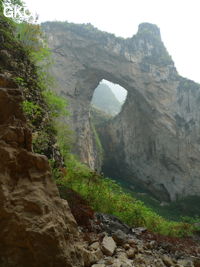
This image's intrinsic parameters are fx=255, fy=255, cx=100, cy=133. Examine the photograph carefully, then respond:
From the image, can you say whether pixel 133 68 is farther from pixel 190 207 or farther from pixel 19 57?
pixel 19 57

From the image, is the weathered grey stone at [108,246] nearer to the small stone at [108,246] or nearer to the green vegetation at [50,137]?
the small stone at [108,246]

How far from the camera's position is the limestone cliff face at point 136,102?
27.7m

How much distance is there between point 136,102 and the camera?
31281mm

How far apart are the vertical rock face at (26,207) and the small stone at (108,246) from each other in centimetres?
95

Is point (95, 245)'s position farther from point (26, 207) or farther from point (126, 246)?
point (26, 207)

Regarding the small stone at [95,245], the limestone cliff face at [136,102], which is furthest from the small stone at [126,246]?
the limestone cliff face at [136,102]

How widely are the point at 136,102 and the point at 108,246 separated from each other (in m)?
28.4

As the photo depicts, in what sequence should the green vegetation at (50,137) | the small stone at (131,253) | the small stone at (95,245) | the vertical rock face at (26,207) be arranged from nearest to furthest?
1. the vertical rock face at (26,207)
2. the small stone at (95,245)
3. the small stone at (131,253)
4. the green vegetation at (50,137)

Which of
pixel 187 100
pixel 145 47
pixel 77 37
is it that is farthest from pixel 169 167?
pixel 77 37

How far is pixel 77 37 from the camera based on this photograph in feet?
104

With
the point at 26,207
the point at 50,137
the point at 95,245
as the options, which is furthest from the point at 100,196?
the point at 26,207

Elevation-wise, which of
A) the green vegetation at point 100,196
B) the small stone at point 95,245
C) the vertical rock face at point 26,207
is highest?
the vertical rock face at point 26,207

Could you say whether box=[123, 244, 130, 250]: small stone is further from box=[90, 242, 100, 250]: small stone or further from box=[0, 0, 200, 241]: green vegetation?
box=[0, 0, 200, 241]: green vegetation

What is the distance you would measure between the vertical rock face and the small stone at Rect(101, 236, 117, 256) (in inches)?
37.3
